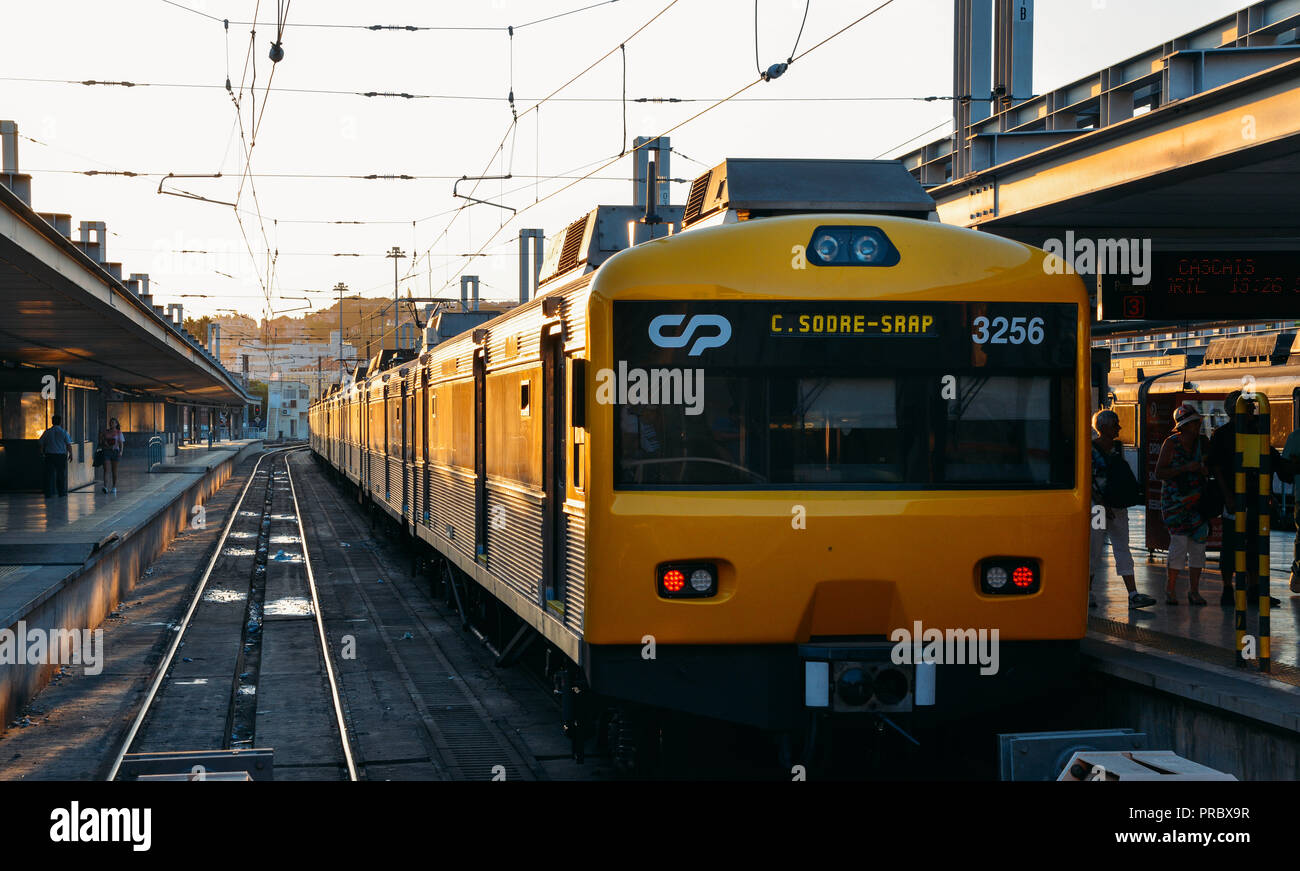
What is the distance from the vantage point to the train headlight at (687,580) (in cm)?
643

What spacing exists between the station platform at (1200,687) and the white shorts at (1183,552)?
1.35 feet

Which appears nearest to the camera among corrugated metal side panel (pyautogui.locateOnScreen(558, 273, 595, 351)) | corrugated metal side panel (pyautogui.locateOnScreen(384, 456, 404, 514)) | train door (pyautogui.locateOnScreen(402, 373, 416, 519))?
corrugated metal side panel (pyautogui.locateOnScreen(558, 273, 595, 351))

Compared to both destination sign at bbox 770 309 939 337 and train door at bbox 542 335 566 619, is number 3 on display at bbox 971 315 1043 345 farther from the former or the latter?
train door at bbox 542 335 566 619

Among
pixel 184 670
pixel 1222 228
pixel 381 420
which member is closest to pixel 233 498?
pixel 381 420

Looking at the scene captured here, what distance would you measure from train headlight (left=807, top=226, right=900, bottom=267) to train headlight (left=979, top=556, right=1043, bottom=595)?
1.56 meters

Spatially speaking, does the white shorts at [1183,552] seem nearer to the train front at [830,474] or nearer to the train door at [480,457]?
the train front at [830,474]

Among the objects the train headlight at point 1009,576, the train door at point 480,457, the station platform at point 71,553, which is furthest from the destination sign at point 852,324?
the station platform at point 71,553

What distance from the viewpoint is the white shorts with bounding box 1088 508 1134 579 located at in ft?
31.8

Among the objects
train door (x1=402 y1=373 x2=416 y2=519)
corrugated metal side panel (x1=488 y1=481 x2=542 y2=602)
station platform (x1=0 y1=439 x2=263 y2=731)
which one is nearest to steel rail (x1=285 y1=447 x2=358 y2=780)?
corrugated metal side panel (x1=488 y1=481 x2=542 y2=602)

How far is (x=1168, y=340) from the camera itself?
30.4m

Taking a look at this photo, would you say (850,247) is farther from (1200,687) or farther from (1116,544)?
(1116,544)

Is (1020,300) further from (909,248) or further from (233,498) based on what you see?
(233,498)

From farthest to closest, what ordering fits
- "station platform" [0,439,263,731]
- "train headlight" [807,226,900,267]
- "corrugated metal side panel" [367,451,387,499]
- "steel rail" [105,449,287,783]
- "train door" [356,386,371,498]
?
"train door" [356,386,371,498]
"corrugated metal side panel" [367,451,387,499]
"station platform" [0,439,263,731]
"steel rail" [105,449,287,783]
"train headlight" [807,226,900,267]

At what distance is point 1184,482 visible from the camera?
977 cm
